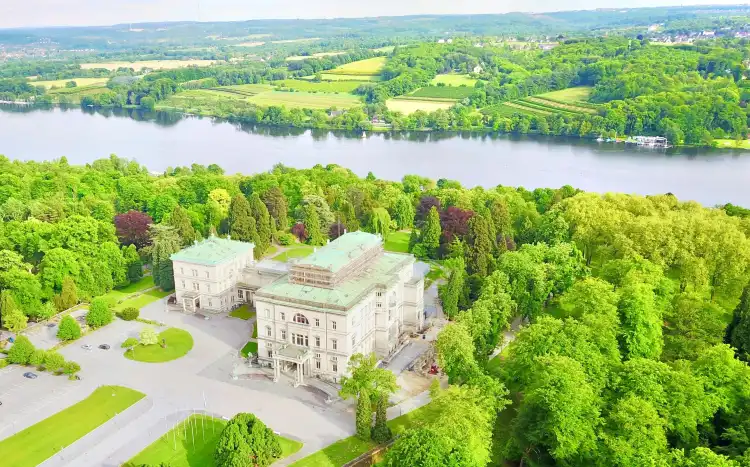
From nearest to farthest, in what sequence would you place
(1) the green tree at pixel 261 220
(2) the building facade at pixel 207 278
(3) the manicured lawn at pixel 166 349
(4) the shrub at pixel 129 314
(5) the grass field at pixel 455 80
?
(3) the manicured lawn at pixel 166 349 < (4) the shrub at pixel 129 314 < (2) the building facade at pixel 207 278 < (1) the green tree at pixel 261 220 < (5) the grass field at pixel 455 80

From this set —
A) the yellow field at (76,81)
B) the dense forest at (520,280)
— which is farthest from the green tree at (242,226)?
the yellow field at (76,81)

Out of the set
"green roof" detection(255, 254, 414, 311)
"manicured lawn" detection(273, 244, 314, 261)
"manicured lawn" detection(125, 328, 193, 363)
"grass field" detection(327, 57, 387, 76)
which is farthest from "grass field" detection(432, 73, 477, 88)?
"manicured lawn" detection(125, 328, 193, 363)

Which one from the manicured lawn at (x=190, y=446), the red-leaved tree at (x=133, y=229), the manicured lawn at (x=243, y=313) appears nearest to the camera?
the manicured lawn at (x=190, y=446)

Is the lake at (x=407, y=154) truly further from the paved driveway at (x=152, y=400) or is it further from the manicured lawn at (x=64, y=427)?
the manicured lawn at (x=64, y=427)

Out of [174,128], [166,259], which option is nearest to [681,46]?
[174,128]

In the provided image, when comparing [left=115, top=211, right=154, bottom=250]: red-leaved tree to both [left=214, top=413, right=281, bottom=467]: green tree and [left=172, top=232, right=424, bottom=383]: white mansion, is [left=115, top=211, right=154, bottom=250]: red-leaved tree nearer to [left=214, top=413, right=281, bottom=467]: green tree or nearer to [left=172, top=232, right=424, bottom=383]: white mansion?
[left=172, top=232, right=424, bottom=383]: white mansion

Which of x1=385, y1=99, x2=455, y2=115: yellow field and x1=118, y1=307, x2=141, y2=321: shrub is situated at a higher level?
x1=385, y1=99, x2=455, y2=115: yellow field
